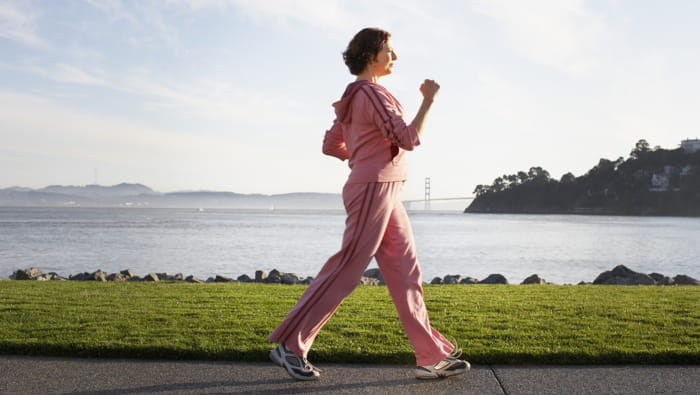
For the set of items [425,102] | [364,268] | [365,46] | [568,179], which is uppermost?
[568,179]

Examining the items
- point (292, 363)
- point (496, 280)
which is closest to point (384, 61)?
point (292, 363)

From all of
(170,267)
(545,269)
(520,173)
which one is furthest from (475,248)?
(520,173)

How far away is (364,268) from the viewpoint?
321cm

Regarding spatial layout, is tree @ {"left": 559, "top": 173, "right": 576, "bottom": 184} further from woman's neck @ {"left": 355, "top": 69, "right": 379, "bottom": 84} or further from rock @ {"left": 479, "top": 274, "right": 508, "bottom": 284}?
woman's neck @ {"left": 355, "top": 69, "right": 379, "bottom": 84}

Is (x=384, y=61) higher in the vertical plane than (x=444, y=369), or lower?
higher

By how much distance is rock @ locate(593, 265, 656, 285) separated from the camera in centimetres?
1262

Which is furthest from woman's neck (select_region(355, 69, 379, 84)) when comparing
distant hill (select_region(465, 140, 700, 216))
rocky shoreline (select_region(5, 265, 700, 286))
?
distant hill (select_region(465, 140, 700, 216))

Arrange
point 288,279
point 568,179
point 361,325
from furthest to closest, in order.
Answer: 1. point 568,179
2. point 288,279
3. point 361,325

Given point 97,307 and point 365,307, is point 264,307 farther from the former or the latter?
point 97,307

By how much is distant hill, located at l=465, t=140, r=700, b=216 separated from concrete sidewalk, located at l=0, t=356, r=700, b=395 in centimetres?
11352

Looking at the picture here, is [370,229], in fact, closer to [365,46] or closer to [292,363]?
[292,363]

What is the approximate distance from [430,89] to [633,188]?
117m

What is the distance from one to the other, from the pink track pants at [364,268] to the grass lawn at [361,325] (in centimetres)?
63

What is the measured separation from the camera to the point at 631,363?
12.4 feet
